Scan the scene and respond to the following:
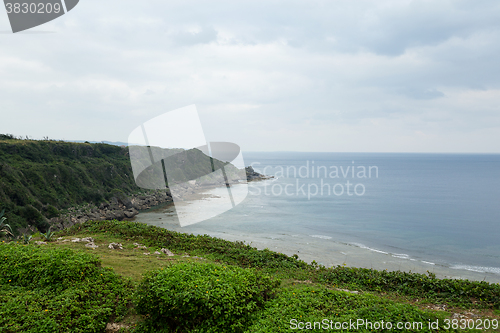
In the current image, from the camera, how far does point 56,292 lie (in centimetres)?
555

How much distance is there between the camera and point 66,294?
5.41 metres

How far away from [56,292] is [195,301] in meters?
3.03

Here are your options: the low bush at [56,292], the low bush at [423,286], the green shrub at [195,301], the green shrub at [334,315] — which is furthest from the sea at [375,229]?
the low bush at [56,292]

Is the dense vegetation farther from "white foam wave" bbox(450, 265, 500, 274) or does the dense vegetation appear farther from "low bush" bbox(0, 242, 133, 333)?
"white foam wave" bbox(450, 265, 500, 274)

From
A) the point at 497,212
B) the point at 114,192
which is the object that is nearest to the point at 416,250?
the point at 497,212

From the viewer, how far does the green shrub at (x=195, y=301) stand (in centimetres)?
484

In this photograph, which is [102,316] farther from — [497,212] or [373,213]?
[497,212]

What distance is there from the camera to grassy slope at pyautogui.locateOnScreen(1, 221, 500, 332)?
16.7ft

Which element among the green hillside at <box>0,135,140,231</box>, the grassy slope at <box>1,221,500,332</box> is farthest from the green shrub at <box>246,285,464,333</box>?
the green hillside at <box>0,135,140,231</box>

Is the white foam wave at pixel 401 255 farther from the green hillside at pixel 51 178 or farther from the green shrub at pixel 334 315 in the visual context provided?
the green hillside at pixel 51 178

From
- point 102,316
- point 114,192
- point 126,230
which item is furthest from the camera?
point 114,192

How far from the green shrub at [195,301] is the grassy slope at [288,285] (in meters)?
0.36

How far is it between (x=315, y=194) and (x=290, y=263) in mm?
41973


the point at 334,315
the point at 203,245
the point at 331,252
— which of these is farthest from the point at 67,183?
the point at 334,315
